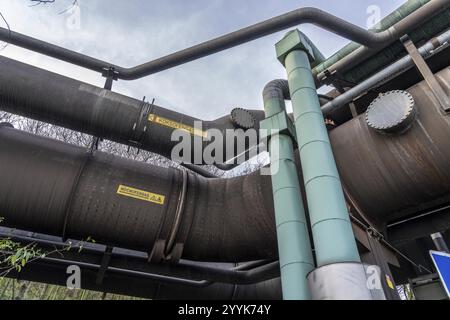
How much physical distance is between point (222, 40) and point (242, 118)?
2.77 ft

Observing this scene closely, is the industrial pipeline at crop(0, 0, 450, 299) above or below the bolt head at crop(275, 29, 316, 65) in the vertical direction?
below

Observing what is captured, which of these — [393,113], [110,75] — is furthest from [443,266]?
[110,75]

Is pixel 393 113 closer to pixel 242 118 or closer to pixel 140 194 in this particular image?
pixel 242 118

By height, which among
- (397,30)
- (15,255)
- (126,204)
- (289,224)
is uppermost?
(397,30)

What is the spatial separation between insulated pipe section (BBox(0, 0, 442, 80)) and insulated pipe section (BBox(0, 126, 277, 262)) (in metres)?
0.93

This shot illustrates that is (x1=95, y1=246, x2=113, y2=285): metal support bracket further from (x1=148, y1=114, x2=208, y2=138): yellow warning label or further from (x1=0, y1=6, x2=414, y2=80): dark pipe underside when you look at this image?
(x1=0, y1=6, x2=414, y2=80): dark pipe underside

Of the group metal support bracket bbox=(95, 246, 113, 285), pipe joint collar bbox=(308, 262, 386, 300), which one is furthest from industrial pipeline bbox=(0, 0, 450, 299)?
metal support bracket bbox=(95, 246, 113, 285)

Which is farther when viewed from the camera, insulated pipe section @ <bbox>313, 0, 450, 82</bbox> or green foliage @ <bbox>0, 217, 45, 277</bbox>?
insulated pipe section @ <bbox>313, 0, 450, 82</bbox>

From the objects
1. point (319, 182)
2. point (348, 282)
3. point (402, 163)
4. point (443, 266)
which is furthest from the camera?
point (402, 163)

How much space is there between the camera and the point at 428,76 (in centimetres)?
244

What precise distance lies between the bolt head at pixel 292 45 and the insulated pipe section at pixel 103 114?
2.86 ft

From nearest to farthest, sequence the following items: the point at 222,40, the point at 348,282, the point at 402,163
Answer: the point at 348,282, the point at 402,163, the point at 222,40

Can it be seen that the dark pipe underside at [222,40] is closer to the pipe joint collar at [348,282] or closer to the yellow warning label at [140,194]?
the yellow warning label at [140,194]

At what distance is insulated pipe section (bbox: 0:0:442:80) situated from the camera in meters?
2.84
